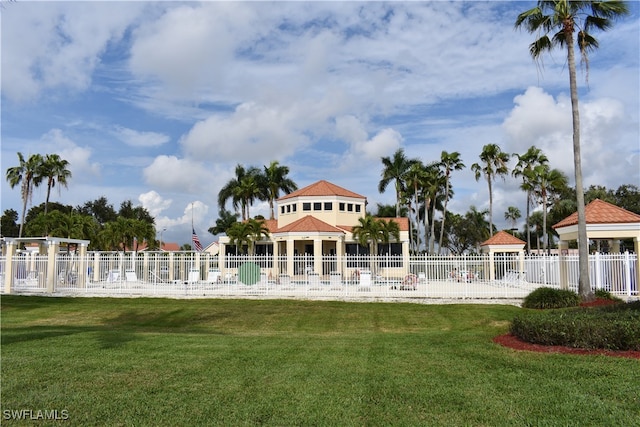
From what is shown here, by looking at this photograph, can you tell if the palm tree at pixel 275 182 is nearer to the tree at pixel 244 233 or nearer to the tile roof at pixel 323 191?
the tile roof at pixel 323 191

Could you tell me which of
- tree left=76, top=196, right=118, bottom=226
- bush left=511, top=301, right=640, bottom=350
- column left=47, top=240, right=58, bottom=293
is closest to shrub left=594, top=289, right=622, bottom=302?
bush left=511, top=301, right=640, bottom=350

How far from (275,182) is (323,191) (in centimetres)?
1374

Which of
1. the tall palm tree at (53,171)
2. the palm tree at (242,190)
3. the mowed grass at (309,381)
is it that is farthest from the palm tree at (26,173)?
the mowed grass at (309,381)

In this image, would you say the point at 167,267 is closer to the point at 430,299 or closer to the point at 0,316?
the point at 0,316

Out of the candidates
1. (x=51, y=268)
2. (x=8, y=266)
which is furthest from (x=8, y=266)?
(x=51, y=268)

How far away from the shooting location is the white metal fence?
1967cm

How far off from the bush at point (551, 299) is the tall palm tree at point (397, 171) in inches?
1169

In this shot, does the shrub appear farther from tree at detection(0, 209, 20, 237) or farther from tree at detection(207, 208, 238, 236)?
tree at detection(0, 209, 20, 237)

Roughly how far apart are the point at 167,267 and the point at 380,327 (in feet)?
60.3

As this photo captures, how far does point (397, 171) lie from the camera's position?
4719cm

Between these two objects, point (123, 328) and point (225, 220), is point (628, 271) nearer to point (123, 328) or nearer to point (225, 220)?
point (123, 328)

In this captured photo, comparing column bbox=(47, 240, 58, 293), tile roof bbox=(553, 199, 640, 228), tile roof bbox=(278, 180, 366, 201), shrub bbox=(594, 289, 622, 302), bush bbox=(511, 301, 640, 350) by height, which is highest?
tile roof bbox=(278, 180, 366, 201)

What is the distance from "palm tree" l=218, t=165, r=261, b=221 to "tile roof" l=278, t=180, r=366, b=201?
33.3 ft

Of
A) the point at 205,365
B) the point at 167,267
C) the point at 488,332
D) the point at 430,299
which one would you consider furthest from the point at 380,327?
the point at 167,267
